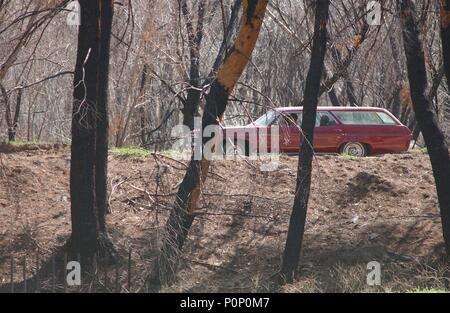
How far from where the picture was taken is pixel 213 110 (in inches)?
534

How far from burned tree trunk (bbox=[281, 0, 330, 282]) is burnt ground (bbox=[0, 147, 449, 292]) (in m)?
0.36

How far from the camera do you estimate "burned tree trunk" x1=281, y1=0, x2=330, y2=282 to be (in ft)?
44.0

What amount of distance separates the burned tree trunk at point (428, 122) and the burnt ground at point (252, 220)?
993mm

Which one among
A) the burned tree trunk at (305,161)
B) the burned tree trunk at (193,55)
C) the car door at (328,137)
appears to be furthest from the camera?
the car door at (328,137)

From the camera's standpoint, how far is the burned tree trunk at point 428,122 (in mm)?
13766

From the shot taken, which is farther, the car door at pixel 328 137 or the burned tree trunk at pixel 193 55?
the car door at pixel 328 137

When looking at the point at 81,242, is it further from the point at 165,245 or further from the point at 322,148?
the point at 322,148

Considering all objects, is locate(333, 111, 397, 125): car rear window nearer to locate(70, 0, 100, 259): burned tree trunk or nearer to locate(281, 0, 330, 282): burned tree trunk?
locate(281, 0, 330, 282): burned tree trunk

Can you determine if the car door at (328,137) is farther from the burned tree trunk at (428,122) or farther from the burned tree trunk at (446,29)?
the burned tree trunk at (446,29)

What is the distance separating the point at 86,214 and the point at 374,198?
18.5ft

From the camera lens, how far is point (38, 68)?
25.2 metres

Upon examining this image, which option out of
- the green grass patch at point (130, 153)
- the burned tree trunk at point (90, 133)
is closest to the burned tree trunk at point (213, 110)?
the burned tree trunk at point (90, 133)

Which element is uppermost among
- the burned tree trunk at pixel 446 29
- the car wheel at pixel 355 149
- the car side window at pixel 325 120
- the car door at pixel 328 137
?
the burned tree trunk at pixel 446 29

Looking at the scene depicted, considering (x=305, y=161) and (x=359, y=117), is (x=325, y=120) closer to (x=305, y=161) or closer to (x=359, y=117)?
(x=359, y=117)
